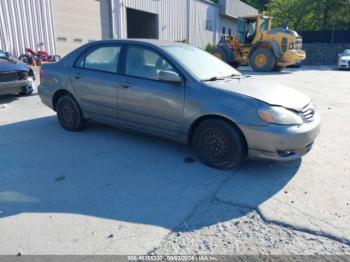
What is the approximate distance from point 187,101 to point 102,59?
72.0 inches

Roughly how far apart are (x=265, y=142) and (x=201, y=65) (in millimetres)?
1562

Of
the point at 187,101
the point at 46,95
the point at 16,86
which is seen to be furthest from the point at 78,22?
the point at 187,101

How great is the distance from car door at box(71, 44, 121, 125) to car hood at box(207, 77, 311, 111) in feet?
5.36

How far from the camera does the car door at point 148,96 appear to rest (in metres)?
4.19

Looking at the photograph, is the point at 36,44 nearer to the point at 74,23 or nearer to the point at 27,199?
the point at 74,23

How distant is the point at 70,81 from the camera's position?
17.4ft

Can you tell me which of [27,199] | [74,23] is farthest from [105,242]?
[74,23]

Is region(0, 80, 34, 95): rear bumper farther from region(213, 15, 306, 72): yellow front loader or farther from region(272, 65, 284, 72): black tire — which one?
region(272, 65, 284, 72): black tire

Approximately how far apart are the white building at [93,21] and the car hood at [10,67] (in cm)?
589

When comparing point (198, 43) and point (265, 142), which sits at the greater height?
point (198, 43)

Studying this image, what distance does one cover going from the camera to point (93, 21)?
16812mm

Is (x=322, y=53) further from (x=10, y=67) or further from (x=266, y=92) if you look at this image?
(x=266, y=92)

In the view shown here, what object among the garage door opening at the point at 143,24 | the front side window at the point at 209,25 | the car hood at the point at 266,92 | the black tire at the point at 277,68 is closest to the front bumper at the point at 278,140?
the car hood at the point at 266,92

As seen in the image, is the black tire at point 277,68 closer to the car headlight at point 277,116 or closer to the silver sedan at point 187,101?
the silver sedan at point 187,101
